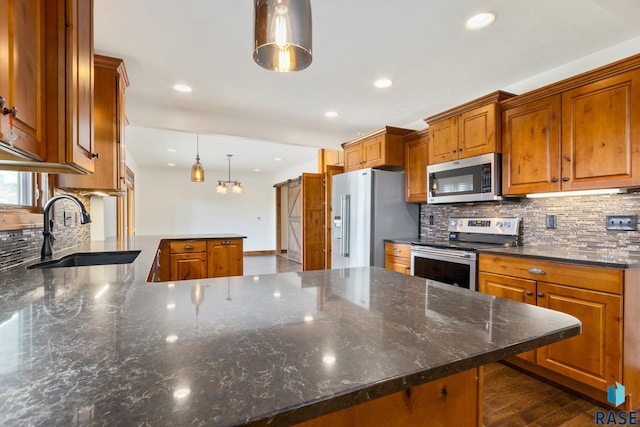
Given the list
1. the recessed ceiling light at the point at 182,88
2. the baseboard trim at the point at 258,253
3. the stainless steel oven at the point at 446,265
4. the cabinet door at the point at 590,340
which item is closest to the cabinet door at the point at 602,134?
the cabinet door at the point at 590,340

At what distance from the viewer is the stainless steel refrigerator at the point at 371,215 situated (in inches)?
141

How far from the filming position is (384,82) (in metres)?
2.87

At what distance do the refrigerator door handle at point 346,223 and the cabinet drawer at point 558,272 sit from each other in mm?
1721

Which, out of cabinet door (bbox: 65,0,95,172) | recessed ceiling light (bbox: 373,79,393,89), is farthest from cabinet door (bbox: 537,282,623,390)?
cabinet door (bbox: 65,0,95,172)

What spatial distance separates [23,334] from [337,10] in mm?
2065

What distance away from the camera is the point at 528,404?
190 cm

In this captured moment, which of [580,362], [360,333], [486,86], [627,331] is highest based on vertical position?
[486,86]

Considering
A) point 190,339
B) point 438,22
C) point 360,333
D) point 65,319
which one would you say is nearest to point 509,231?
point 438,22

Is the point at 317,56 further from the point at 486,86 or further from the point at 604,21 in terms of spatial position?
the point at 604,21

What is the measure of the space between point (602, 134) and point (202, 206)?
8.25 m

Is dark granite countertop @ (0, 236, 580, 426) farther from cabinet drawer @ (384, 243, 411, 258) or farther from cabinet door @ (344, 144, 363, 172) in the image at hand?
cabinet door @ (344, 144, 363, 172)

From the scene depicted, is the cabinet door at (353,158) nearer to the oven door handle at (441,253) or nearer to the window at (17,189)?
the oven door handle at (441,253)

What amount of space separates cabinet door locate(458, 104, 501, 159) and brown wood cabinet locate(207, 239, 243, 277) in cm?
273

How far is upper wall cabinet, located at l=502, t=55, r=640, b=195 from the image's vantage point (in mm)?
1947
